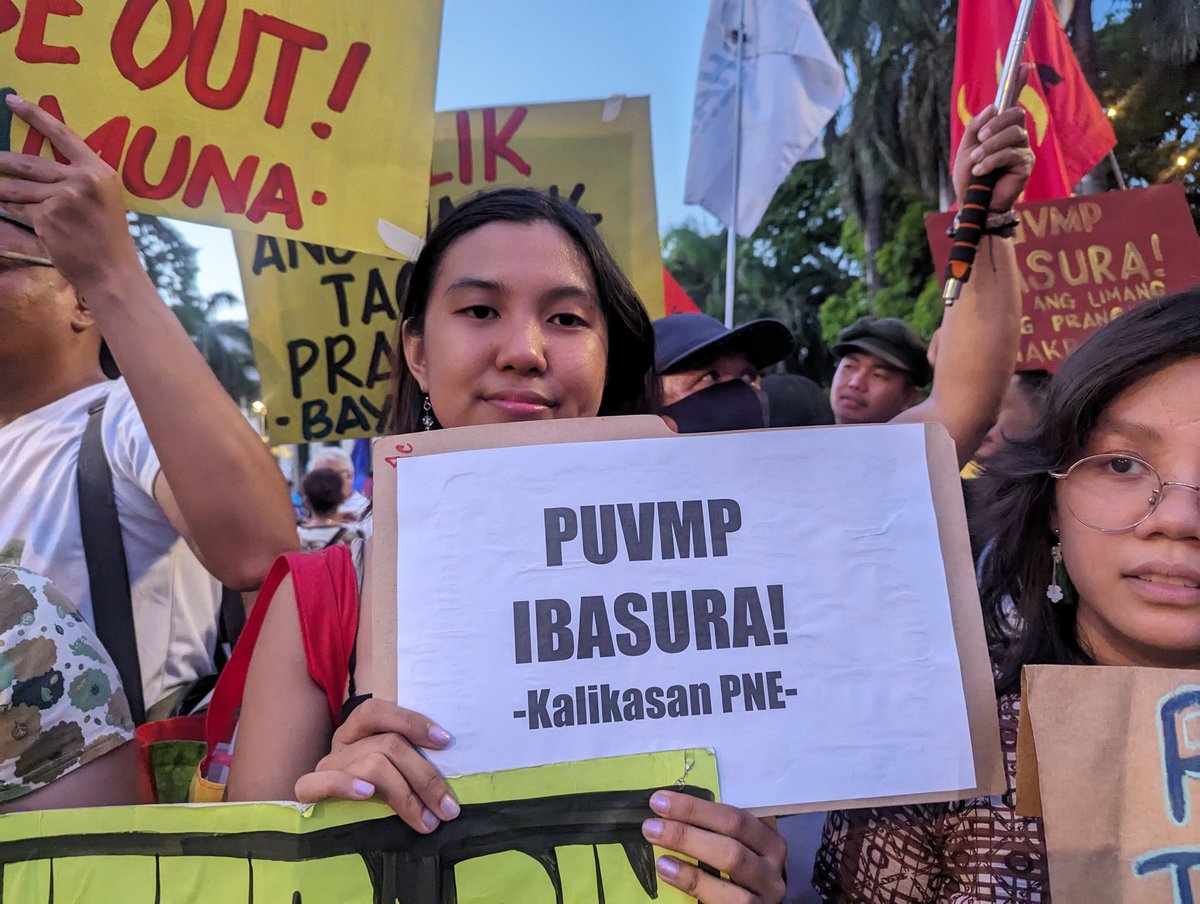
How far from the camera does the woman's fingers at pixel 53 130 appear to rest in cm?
163

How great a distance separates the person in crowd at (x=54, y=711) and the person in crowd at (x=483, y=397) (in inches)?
6.6

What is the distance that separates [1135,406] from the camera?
1.36 m

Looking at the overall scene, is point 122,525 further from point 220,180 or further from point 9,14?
point 9,14

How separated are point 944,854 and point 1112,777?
32 centimetres

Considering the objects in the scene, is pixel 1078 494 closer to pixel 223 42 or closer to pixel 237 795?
pixel 237 795

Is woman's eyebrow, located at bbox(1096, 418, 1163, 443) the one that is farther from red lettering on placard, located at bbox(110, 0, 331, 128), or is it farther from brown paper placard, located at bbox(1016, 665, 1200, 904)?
red lettering on placard, located at bbox(110, 0, 331, 128)

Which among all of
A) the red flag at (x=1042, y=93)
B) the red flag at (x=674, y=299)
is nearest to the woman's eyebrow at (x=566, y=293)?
the red flag at (x=1042, y=93)

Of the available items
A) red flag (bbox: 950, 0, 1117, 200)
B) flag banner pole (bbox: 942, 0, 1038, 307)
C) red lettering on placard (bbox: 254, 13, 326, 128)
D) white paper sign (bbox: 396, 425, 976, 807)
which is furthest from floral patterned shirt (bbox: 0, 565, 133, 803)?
red flag (bbox: 950, 0, 1117, 200)

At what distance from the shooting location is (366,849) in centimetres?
111

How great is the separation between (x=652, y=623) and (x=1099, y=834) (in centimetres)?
56

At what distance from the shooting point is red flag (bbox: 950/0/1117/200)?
11.9 ft

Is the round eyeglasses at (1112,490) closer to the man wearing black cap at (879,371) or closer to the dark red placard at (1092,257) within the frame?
the dark red placard at (1092,257)

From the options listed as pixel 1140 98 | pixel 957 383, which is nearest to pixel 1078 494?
pixel 957 383

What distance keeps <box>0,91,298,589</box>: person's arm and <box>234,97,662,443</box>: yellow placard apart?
1699 mm
